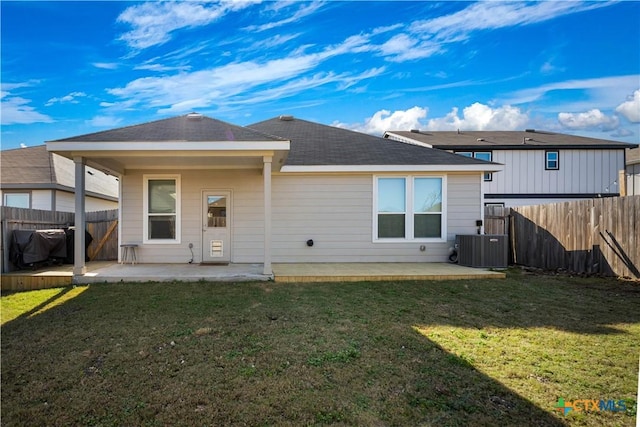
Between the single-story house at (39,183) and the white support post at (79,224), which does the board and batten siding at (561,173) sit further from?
the single-story house at (39,183)

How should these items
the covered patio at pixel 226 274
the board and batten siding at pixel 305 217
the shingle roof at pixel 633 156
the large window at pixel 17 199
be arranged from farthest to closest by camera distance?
1. the shingle roof at pixel 633 156
2. the large window at pixel 17 199
3. the board and batten siding at pixel 305 217
4. the covered patio at pixel 226 274

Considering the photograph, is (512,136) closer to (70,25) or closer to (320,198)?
(320,198)

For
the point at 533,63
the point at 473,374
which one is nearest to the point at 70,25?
the point at 473,374

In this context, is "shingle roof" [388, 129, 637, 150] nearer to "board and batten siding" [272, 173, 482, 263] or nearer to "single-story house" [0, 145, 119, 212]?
"board and batten siding" [272, 173, 482, 263]

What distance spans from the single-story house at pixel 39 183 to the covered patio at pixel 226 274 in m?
5.09

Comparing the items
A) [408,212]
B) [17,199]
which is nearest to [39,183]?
[17,199]

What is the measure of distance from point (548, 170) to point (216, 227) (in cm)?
1691

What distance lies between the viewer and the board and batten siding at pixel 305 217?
29.0 ft

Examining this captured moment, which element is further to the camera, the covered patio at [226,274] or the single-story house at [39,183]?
the single-story house at [39,183]

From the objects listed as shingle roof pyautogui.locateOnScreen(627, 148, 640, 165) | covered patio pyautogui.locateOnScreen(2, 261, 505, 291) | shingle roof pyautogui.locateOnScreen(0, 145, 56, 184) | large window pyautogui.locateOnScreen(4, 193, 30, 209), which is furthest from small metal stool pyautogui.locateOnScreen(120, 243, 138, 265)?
shingle roof pyautogui.locateOnScreen(627, 148, 640, 165)

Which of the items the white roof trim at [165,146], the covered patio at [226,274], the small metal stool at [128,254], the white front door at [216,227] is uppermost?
the white roof trim at [165,146]

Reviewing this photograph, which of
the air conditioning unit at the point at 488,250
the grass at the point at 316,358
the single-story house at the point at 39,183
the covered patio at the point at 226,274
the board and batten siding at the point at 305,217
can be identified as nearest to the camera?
the grass at the point at 316,358

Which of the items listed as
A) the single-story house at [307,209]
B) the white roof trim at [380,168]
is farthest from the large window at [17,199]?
the white roof trim at [380,168]

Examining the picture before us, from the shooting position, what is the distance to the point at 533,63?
29.5 feet
